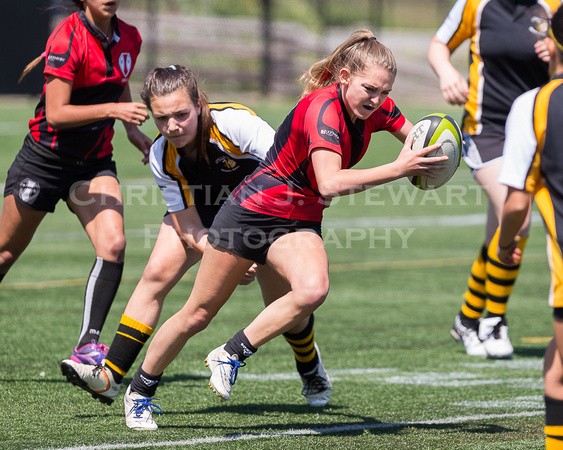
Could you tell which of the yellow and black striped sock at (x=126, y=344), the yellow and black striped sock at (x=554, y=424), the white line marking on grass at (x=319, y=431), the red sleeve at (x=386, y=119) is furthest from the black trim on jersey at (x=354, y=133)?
the yellow and black striped sock at (x=554, y=424)

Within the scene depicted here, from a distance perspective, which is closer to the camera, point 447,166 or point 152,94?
point 447,166

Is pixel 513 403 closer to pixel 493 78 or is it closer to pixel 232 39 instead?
pixel 493 78

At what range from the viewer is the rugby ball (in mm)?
4020

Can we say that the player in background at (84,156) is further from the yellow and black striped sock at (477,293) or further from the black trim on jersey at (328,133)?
the yellow and black striped sock at (477,293)

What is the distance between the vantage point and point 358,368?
19.5 ft

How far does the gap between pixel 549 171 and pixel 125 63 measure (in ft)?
9.66

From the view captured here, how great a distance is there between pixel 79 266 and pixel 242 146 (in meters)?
5.53

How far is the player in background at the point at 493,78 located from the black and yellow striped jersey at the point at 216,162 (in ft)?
5.84

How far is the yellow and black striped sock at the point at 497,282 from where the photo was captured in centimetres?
644

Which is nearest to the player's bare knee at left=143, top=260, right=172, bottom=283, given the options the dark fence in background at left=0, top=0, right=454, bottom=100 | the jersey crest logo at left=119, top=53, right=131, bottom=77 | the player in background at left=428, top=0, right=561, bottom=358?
the jersey crest logo at left=119, top=53, right=131, bottom=77

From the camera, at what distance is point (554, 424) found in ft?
10.6

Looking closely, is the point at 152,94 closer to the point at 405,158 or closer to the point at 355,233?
the point at 405,158

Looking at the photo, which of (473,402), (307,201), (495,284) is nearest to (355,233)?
(495,284)

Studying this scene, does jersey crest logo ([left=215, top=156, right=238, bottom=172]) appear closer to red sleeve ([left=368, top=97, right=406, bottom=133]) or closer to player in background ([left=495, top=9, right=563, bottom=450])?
red sleeve ([left=368, top=97, right=406, bottom=133])
